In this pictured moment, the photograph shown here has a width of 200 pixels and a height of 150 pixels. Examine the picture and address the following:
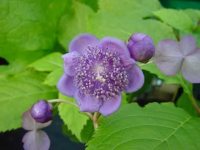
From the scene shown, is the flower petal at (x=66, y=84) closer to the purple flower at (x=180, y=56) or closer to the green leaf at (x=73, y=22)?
the purple flower at (x=180, y=56)

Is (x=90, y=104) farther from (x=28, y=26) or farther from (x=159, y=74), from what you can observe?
(x=28, y=26)

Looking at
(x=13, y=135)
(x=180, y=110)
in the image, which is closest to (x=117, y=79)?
(x=180, y=110)

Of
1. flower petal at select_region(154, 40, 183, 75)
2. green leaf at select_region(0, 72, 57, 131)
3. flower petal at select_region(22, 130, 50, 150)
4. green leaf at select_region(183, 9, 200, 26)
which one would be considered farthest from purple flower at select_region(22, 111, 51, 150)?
green leaf at select_region(183, 9, 200, 26)

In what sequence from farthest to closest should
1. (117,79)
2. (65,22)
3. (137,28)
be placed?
(65,22) < (137,28) < (117,79)

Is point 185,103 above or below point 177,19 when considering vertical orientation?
below

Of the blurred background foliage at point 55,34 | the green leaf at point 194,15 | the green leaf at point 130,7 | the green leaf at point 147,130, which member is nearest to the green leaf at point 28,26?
the blurred background foliage at point 55,34

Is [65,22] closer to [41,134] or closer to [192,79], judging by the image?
[41,134]

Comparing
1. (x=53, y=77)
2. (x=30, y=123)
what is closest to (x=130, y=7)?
(x=53, y=77)
